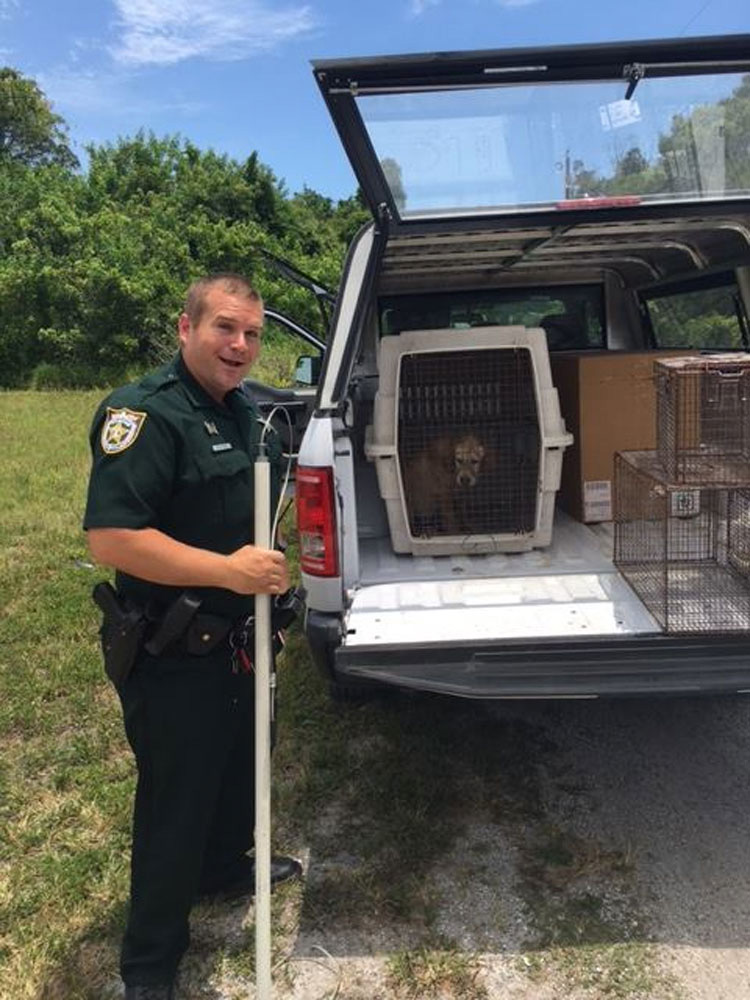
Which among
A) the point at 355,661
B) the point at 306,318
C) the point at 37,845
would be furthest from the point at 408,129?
the point at 306,318

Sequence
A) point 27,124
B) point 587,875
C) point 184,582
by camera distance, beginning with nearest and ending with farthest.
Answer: point 184,582
point 587,875
point 27,124

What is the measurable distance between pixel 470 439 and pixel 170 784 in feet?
6.66

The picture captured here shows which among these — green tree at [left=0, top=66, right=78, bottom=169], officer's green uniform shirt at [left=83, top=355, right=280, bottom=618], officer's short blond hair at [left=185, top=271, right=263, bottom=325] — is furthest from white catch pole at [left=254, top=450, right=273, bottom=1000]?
green tree at [left=0, top=66, right=78, bottom=169]

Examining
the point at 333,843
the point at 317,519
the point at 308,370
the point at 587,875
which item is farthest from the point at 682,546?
the point at 308,370

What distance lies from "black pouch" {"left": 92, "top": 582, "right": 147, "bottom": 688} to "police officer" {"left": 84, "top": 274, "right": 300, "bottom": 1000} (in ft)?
0.08

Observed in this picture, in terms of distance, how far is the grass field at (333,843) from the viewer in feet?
7.57

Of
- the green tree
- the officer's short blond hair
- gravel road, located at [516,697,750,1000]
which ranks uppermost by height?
the green tree

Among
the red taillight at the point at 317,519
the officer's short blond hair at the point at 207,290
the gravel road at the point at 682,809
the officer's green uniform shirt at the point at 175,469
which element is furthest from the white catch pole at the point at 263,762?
the gravel road at the point at 682,809

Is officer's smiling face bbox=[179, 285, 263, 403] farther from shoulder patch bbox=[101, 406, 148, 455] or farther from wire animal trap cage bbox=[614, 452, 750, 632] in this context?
wire animal trap cage bbox=[614, 452, 750, 632]

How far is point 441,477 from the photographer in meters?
3.65

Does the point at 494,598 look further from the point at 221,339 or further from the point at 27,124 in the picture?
the point at 27,124

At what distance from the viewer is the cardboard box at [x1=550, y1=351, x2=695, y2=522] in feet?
12.3

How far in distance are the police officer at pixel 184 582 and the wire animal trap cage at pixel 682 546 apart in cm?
135

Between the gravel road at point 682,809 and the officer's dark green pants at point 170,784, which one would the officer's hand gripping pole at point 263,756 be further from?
the gravel road at point 682,809
